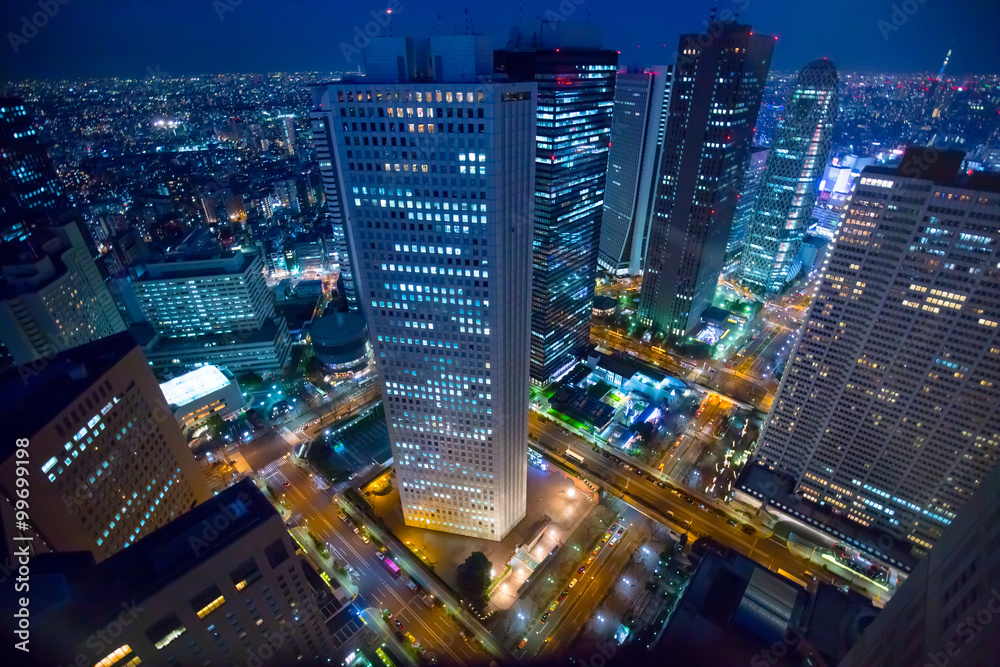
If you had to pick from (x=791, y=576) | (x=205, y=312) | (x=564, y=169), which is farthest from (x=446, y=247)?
(x=205, y=312)

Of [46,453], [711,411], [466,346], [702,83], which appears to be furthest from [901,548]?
[46,453]

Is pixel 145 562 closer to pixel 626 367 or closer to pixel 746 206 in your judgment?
pixel 626 367

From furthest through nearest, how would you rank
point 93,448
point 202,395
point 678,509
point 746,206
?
point 746,206
point 202,395
point 678,509
point 93,448

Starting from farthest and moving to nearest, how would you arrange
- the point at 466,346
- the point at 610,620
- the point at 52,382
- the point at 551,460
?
the point at 551,460 < the point at 610,620 < the point at 466,346 < the point at 52,382

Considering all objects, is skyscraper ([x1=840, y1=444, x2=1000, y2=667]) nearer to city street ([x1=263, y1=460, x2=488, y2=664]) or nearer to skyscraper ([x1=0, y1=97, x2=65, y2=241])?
city street ([x1=263, y1=460, x2=488, y2=664])

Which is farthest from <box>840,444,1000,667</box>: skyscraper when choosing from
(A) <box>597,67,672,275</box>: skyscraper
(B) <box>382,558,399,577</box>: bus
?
(A) <box>597,67,672,275</box>: skyscraper

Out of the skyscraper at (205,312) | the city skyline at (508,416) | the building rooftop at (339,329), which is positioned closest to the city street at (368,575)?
the city skyline at (508,416)

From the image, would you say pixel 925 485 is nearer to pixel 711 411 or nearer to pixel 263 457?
pixel 711 411
